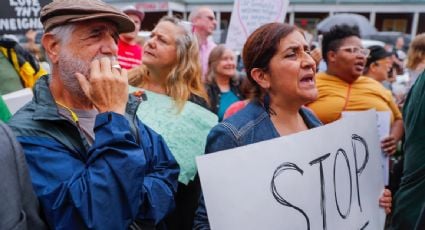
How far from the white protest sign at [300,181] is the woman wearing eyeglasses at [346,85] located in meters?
0.92

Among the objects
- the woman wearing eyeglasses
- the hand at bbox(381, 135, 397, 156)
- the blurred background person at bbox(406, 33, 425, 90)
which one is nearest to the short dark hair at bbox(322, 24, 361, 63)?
the woman wearing eyeglasses

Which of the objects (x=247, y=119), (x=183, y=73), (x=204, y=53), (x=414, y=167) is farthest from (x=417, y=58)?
(x=247, y=119)

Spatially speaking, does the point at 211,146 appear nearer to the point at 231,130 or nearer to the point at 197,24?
the point at 231,130

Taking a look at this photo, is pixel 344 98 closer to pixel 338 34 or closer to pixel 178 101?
pixel 338 34

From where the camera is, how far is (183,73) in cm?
244

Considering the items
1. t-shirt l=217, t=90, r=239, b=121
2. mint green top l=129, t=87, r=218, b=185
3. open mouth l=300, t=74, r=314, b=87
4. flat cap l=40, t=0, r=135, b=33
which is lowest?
t-shirt l=217, t=90, r=239, b=121

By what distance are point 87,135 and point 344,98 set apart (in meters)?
1.92

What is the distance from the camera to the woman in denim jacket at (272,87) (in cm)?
158

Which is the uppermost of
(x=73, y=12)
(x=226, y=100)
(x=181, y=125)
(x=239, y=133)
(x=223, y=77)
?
(x=73, y=12)

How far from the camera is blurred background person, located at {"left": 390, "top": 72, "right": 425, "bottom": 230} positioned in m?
1.77

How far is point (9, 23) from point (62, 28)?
1774 mm

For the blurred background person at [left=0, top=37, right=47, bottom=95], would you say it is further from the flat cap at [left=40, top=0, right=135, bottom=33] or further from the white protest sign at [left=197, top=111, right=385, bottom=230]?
the white protest sign at [left=197, top=111, right=385, bottom=230]

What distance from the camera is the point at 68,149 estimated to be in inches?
45.6

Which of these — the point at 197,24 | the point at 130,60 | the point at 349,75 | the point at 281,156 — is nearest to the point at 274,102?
the point at 281,156
